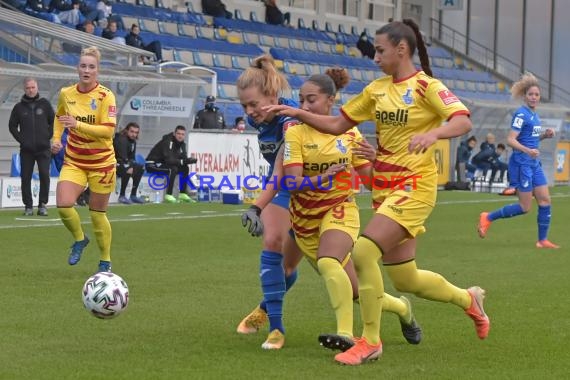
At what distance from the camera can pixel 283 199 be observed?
26.7 ft

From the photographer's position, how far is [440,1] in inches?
1893

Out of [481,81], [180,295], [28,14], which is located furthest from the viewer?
[481,81]

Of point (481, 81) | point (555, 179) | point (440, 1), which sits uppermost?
point (440, 1)

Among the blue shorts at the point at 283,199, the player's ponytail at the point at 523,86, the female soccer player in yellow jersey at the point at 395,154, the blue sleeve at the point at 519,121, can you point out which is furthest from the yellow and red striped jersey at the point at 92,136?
the blue sleeve at the point at 519,121

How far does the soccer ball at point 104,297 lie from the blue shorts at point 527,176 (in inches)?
330

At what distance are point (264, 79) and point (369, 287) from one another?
1.49m

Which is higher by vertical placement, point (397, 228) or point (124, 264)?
point (397, 228)

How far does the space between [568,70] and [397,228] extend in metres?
46.6

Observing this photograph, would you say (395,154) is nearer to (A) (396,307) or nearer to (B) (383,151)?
(B) (383,151)

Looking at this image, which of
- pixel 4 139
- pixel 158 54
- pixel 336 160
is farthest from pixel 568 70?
pixel 336 160

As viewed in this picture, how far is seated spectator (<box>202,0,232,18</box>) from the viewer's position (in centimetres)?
3825

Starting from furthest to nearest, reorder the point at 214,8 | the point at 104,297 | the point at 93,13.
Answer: the point at 214,8, the point at 93,13, the point at 104,297

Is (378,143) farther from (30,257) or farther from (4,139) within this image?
(4,139)

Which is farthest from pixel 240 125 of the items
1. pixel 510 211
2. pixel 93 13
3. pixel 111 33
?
pixel 510 211
